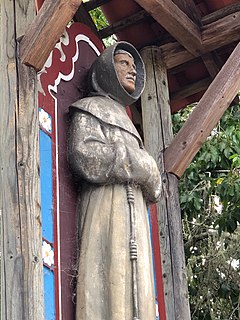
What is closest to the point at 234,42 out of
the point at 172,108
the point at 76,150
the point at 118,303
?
the point at 172,108

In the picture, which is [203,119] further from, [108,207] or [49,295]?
[49,295]

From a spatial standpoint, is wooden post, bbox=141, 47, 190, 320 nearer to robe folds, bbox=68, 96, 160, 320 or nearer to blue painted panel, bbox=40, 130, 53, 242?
robe folds, bbox=68, 96, 160, 320

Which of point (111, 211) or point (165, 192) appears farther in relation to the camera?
point (165, 192)

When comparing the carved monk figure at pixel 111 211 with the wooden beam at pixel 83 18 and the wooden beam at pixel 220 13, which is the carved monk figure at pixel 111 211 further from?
the wooden beam at pixel 220 13

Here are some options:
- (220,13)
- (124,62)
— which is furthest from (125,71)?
(220,13)

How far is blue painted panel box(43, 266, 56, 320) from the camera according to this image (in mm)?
4535

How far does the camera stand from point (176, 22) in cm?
609

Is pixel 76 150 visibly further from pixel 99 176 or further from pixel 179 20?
pixel 179 20

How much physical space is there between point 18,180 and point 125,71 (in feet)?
4.80

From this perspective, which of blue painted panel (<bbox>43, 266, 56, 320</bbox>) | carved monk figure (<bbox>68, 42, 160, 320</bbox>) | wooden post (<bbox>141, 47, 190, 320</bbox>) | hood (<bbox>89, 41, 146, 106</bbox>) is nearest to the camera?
blue painted panel (<bbox>43, 266, 56, 320</bbox>)

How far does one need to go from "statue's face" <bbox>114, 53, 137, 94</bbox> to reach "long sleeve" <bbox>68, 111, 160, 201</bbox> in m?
0.52

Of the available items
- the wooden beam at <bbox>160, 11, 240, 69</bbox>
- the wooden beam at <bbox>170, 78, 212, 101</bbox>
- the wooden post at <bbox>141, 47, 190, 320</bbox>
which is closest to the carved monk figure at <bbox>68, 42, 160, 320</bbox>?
the wooden post at <bbox>141, 47, 190, 320</bbox>

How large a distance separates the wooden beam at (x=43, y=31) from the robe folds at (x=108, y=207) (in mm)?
608

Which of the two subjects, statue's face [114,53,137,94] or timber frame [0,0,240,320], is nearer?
timber frame [0,0,240,320]
